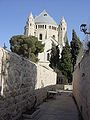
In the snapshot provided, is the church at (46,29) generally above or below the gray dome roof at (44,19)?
below

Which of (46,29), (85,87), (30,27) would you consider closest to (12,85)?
(85,87)

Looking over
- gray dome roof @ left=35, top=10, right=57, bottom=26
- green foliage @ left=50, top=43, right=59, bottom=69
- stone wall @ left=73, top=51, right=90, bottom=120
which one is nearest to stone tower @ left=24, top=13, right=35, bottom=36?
gray dome roof @ left=35, top=10, right=57, bottom=26

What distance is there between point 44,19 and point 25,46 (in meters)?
34.6

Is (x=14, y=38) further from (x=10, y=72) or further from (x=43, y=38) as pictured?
(x=10, y=72)

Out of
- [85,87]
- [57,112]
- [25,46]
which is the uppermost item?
[25,46]

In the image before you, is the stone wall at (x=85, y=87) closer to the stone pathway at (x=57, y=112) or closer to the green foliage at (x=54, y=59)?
the stone pathway at (x=57, y=112)

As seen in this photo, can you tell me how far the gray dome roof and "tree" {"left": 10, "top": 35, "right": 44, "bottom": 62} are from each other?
27.4 meters

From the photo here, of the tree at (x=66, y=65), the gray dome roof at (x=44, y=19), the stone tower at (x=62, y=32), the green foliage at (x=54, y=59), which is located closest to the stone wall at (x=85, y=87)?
the tree at (x=66, y=65)

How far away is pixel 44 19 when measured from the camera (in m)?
82.7

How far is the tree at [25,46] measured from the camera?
48956mm

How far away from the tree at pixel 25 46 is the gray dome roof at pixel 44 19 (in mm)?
27367

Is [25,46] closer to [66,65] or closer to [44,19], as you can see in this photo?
[66,65]

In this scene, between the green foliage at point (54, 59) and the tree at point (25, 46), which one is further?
the green foliage at point (54, 59)

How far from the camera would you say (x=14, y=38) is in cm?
5388
